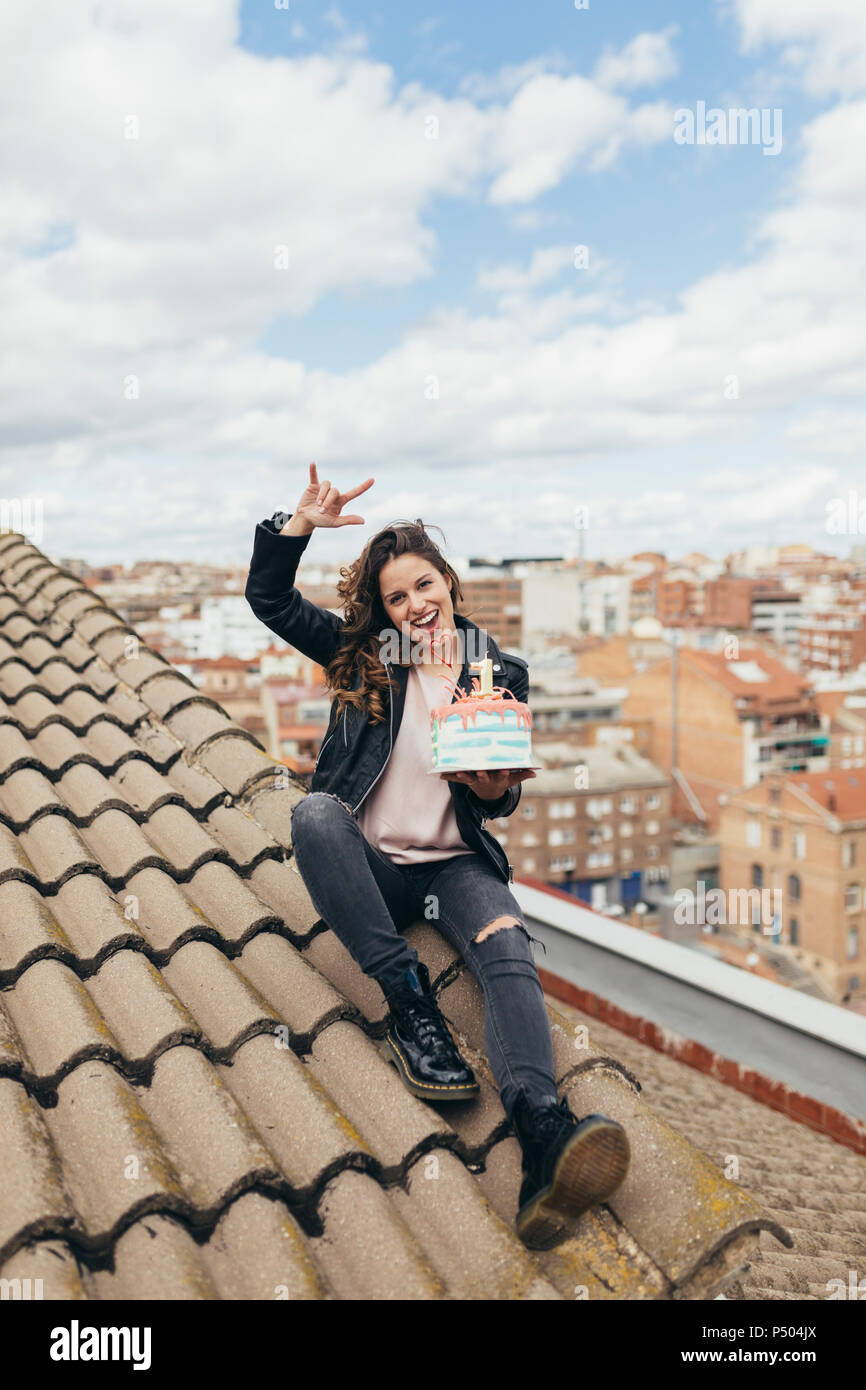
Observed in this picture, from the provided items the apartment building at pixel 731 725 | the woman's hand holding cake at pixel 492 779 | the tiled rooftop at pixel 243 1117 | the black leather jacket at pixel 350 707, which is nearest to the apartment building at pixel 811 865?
the apartment building at pixel 731 725

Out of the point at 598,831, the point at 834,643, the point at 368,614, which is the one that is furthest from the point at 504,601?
the point at 368,614

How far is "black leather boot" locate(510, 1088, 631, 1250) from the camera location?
1.64 metres

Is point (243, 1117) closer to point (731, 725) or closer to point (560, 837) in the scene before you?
point (560, 837)

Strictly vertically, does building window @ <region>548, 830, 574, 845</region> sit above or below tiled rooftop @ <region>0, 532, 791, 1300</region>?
below

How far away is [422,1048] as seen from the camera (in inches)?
78.1

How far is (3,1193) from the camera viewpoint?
153 cm

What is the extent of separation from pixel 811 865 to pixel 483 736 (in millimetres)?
34098

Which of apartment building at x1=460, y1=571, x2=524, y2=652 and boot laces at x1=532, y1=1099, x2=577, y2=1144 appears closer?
boot laces at x1=532, y1=1099, x2=577, y2=1144

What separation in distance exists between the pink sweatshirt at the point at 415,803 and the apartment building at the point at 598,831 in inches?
1336

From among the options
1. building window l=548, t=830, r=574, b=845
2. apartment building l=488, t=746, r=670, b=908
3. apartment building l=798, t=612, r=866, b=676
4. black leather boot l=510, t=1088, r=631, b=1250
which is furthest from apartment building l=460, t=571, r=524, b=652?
black leather boot l=510, t=1088, r=631, b=1250

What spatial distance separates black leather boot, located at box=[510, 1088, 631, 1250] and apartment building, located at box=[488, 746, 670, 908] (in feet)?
113

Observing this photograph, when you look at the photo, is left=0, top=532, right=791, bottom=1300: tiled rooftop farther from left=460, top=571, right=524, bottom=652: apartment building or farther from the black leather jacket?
left=460, top=571, right=524, bottom=652: apartment building

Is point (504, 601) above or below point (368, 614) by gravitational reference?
above
